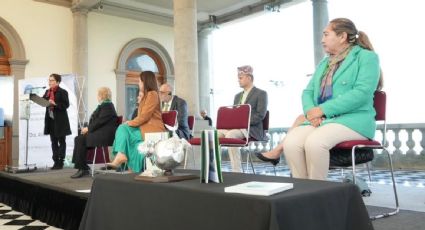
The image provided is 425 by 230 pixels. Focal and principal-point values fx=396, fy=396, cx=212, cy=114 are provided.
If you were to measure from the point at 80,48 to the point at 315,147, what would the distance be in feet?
27.3

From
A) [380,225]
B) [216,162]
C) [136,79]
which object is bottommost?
[380,225]

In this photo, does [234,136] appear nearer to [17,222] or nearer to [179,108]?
[179,108]

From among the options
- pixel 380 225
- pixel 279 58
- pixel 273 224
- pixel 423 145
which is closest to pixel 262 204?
pixel 273 224

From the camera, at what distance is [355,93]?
234 cm

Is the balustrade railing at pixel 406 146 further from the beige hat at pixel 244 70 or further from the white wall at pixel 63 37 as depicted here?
the white wall at pixel 63 37

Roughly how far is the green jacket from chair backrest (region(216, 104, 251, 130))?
149cm

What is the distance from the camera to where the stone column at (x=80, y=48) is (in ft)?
→ 31.1

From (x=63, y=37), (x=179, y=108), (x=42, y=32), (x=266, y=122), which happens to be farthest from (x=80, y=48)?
(x=266, y=122)

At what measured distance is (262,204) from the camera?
119 cm

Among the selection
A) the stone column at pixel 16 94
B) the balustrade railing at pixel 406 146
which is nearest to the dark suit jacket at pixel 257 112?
the balustrade railing at pixel 406 146

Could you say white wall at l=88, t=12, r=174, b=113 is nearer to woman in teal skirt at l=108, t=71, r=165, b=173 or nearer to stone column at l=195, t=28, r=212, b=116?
stone column at l=195, t=28, r=212, b=116

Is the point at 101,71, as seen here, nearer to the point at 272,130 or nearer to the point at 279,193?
the point at 272,130

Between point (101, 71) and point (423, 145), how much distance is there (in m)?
7.49

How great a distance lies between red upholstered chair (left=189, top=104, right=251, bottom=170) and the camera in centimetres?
373
